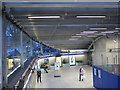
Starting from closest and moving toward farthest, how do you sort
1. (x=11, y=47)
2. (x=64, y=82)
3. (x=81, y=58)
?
(x=11, y=47), (x=64, y=82), (x=81, y=58)

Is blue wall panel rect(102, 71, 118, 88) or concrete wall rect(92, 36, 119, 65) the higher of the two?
concrete wall rect(92, 36, 119, 65)

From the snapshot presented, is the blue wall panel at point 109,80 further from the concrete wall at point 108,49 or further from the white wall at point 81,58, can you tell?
→ the white wall at point 81,58

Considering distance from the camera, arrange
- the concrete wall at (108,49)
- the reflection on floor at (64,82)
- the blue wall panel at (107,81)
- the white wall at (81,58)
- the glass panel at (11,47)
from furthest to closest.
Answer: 1. the white wall at (81,58)
2. the concrete wall at (108,49)
3. the reflection on floor at (64,82)
4. the blue wall panel at (107,81)
5. the glass panel at (11,47)

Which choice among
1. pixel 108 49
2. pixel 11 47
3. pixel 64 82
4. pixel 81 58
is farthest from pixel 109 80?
pixel 81 58

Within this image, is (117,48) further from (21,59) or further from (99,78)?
(21,59)

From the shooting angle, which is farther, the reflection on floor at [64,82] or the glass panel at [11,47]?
the reflection on floor at [64,82]

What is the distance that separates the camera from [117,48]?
50.4 feet

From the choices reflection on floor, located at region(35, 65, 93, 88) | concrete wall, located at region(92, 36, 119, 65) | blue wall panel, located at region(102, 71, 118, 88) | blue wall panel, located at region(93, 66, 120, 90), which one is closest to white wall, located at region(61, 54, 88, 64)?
concrete wall, located at region(92, 36, 119, 65)

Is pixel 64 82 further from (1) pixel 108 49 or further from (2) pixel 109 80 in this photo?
(1) pixel 108 49

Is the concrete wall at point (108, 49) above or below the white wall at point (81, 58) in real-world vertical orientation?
above

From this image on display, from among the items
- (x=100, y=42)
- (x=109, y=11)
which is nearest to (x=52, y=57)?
(x=100, y=42)

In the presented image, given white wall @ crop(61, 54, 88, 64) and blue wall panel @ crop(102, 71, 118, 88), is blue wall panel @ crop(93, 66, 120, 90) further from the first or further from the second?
white wall @ crop(61, 54, 88, 64)

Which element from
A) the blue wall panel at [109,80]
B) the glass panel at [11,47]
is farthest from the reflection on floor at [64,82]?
the glass panel at [11,47]

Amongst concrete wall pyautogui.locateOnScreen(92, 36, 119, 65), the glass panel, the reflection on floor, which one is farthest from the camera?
concrete wall pyautogui.locateOnScreen(92, 36, 119, 65)
